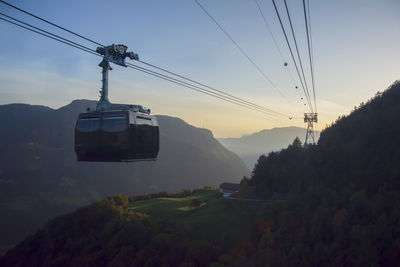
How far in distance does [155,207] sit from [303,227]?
33864mm

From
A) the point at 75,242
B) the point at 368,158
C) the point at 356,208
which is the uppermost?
the point at 368,158

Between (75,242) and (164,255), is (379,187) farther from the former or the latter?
(75,242)

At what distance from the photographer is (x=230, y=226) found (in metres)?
43.3

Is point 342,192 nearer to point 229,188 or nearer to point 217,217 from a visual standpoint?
point 217,217

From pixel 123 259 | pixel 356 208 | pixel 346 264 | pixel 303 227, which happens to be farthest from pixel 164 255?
pixel 356 208

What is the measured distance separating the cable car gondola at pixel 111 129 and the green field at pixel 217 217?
30050 mm

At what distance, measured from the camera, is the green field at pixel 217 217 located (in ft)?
137

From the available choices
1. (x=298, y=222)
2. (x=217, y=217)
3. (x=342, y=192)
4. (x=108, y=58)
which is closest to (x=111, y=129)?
(x=108, y=58)

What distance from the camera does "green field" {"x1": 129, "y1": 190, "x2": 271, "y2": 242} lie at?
41.9 m

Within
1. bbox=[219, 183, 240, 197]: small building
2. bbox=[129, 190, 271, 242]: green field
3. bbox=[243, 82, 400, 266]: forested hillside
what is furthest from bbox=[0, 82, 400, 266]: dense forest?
bbox=[219, 183, 240, 197]: small building

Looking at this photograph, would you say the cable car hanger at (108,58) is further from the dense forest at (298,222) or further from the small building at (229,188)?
the small building at (229,188)

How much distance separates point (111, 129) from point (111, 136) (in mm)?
339

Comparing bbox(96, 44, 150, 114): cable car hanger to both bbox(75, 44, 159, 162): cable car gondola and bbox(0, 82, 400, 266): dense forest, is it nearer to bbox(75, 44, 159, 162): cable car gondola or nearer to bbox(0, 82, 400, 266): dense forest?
bbox(75, 44, 159, 162): cable car gondola

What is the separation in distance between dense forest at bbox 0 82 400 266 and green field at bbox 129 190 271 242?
0.79m
